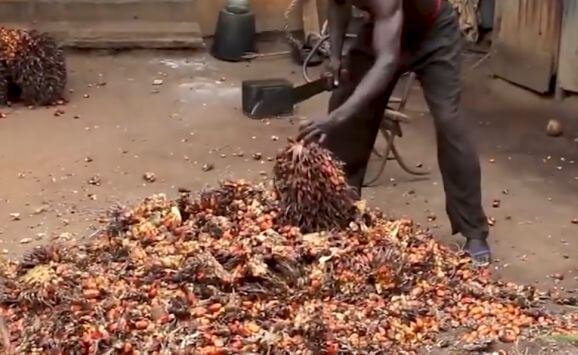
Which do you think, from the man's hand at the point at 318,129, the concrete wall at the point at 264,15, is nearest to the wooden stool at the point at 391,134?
the man's hand at the point at 318,129

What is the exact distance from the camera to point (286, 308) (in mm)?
3729

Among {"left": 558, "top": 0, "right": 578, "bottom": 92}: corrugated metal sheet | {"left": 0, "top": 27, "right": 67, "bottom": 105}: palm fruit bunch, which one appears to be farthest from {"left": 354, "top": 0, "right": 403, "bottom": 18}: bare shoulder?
{"left": 558, "top": 0, "right": 578, "bottom": 92}: corrugated metal sheet

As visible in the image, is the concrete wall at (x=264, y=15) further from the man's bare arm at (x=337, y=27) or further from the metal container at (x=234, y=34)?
the man's bare arm at (x=337, y=27)

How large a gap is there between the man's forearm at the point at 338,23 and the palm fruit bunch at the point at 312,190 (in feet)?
3.57

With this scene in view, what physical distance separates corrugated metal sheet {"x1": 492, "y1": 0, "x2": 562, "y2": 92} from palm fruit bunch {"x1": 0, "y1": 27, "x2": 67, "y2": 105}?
10.3 feet

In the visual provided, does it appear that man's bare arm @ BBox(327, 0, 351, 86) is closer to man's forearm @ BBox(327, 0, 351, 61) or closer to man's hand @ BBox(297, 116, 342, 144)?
man's forearm @ BBox(327, 0, 351, 61)

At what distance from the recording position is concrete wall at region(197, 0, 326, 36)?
940 centimetres

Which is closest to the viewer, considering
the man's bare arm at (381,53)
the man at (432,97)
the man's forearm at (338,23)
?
the man's bare arm at (381,53)

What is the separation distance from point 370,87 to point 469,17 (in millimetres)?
4969

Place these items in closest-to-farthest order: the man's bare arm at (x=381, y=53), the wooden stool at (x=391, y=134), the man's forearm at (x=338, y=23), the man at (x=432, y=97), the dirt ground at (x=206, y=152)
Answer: the man's bare arm at (x=381, y=53) < the man at (x=432, y=97) < the man's forearm at (x=338, y=23) < the dirt ground at (x=206, y=152) < the wooden stool at (x=391, y=134)

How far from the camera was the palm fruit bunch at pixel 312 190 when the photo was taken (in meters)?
4.12

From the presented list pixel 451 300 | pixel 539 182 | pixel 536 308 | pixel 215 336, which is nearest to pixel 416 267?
pixel 451 300

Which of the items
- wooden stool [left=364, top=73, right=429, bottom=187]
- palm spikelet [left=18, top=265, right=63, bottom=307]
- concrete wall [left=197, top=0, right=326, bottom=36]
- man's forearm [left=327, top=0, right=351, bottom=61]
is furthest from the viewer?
concrete wall [left=197, top=0, right=326, bottom=36]

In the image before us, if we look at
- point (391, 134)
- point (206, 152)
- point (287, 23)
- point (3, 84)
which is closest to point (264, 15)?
point (287, 23)
